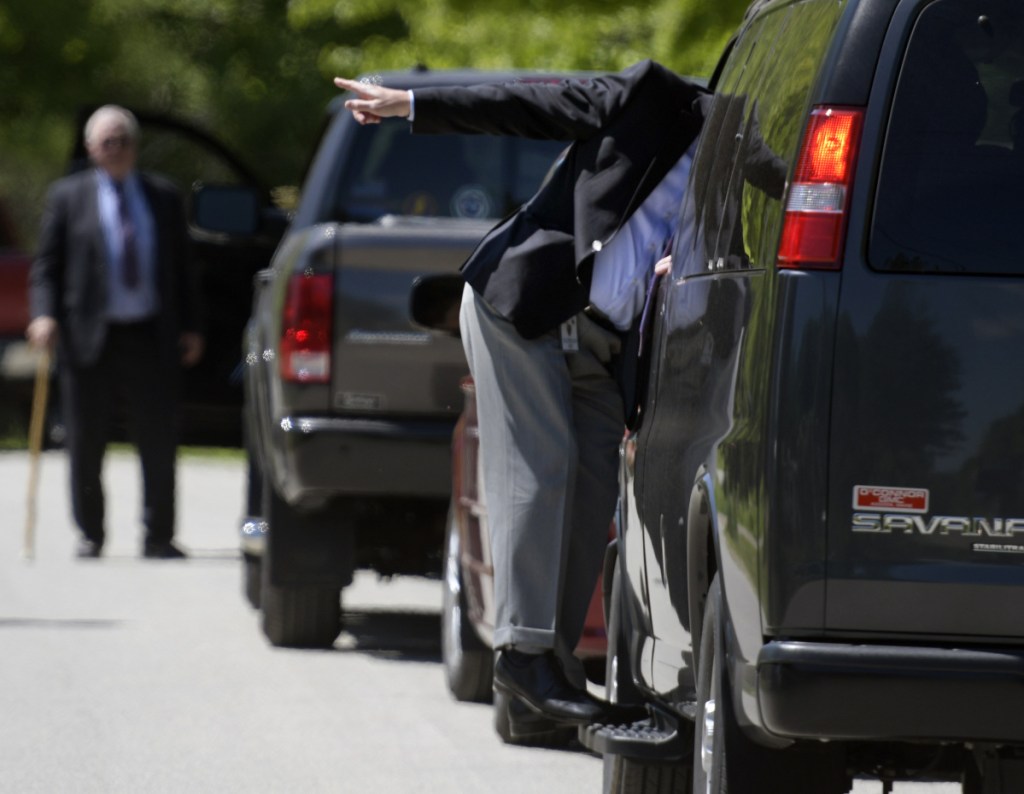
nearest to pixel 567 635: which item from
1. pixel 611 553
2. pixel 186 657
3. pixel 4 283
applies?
pixel 611 553

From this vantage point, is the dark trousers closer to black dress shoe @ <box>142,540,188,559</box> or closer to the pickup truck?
black dress shoe @ <box>142,540,188,559</box>

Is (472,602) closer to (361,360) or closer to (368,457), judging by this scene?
(368,457)

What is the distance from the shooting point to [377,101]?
573 cm

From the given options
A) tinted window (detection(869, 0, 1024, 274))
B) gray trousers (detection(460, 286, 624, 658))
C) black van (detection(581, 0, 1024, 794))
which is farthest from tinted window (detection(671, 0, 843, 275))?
gray trousers (detection(460, 286, 624, 658))

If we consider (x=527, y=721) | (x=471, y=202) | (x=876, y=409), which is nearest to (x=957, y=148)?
(x=876, y=409)

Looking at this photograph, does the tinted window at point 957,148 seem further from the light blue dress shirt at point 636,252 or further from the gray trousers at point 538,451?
the gray trousers at point 538,451

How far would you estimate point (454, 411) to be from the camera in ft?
28.2

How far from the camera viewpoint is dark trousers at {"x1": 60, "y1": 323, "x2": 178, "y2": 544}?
42.0ft

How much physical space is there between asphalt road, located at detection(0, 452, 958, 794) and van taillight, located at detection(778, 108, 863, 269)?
276 centimetres

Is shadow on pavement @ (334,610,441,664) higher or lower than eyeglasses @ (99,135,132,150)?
lower

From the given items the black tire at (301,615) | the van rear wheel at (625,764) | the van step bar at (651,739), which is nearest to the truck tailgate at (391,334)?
the black tire at (301,615)

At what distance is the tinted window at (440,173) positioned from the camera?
9320 mm

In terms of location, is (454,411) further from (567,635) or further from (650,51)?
(650,51)

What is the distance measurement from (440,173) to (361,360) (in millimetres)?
1091
